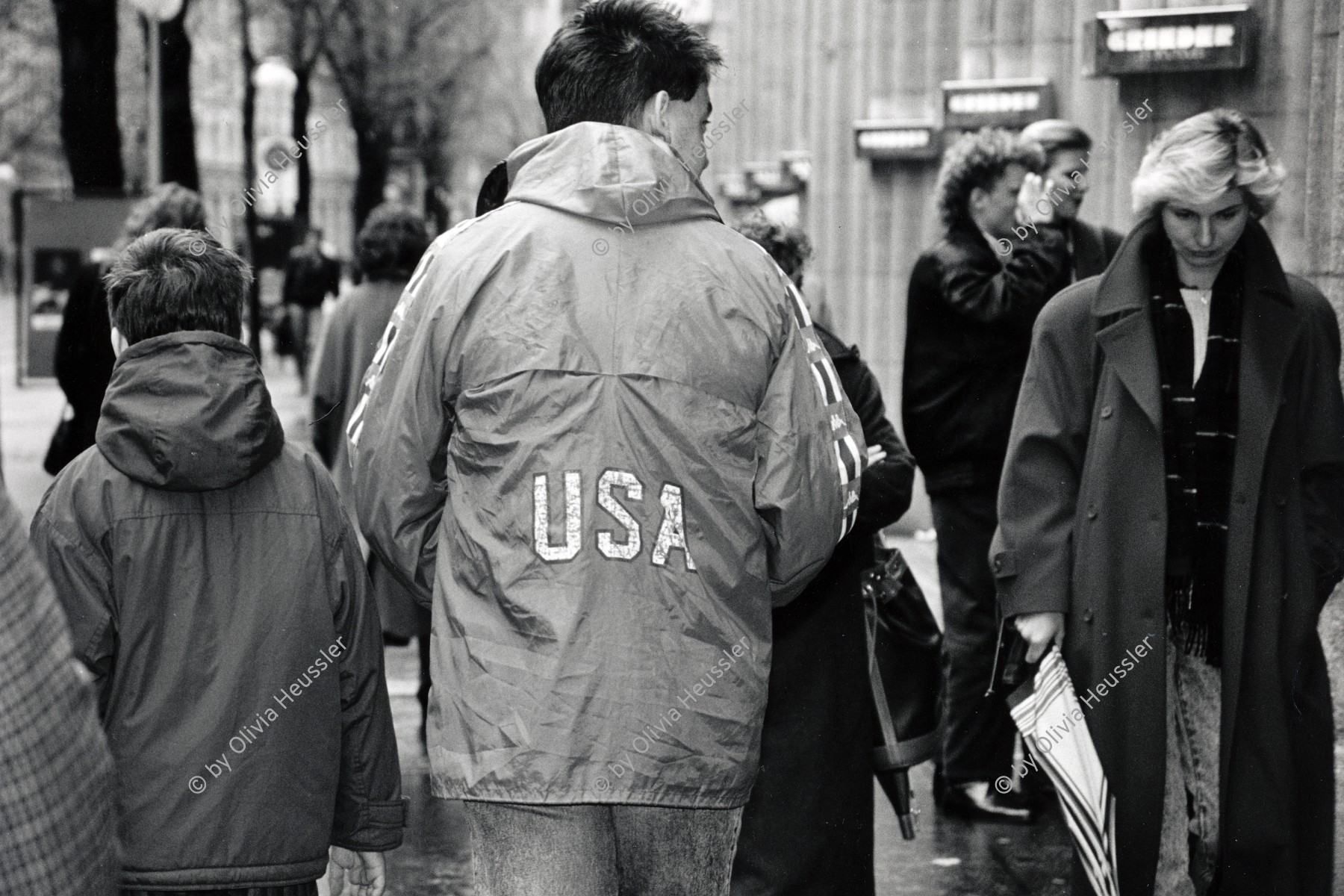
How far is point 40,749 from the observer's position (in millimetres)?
1547

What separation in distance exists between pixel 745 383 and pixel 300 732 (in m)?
1.04

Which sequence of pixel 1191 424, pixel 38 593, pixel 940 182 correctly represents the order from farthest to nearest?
pixel 940 182 → pixel 1191 424 → pixel 38 593

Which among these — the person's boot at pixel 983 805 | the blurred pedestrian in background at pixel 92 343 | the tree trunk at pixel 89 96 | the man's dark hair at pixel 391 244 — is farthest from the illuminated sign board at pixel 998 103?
the tree trunk at pixel 89 96

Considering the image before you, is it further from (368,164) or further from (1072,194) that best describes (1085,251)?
(368,164)

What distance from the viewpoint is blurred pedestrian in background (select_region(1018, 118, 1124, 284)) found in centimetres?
651

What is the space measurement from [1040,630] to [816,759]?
0.57 m

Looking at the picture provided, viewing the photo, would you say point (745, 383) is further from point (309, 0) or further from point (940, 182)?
point (309, 0)

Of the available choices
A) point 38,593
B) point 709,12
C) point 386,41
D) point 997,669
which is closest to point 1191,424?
point 997,669

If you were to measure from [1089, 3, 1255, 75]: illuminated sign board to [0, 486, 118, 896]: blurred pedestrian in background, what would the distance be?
6.56 meters

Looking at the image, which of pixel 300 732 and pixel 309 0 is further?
pixel 309 0

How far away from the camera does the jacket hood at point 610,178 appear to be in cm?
→ 306

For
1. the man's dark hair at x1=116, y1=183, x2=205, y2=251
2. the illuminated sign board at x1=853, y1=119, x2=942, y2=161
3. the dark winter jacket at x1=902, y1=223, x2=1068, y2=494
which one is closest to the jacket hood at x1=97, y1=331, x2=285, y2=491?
the man's dark hair at x1=116, y1=183, x2=205, y2=251

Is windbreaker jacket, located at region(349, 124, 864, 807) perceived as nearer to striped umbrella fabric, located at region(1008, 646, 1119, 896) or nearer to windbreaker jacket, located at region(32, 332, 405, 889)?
windbreaker jacket, located at region(32, 332, 405, 889)

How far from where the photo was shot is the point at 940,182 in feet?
21.3
